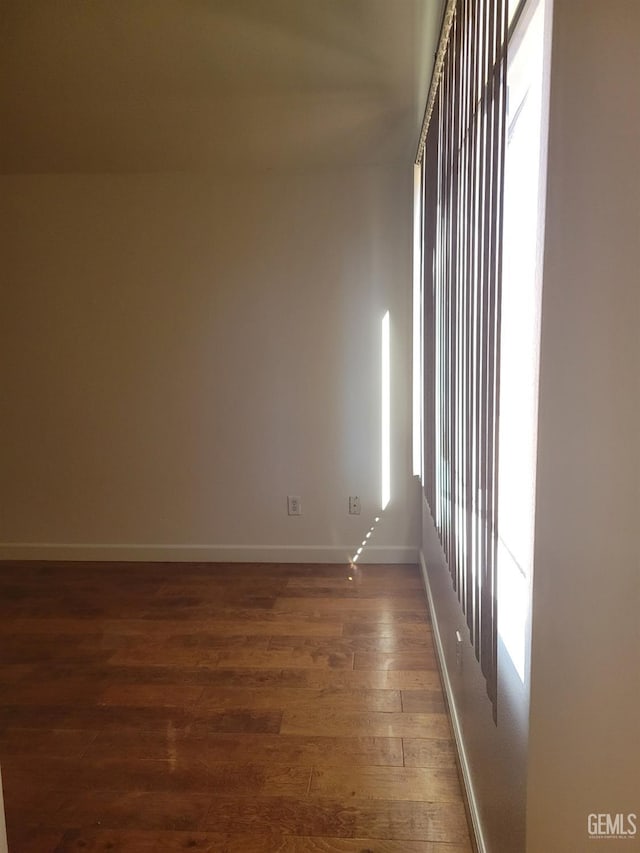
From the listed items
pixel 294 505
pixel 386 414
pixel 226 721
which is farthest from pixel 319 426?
pixel 226 721

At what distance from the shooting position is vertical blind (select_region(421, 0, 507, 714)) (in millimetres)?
1096

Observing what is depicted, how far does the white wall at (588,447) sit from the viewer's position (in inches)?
33.3

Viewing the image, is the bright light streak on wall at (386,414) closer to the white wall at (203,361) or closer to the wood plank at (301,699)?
the white wall at (203,361)

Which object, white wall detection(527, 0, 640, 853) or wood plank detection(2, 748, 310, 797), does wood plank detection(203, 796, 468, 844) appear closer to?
wood plank detection(2, 748, 310, 797)

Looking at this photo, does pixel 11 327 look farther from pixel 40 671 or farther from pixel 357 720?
pixel 357 720

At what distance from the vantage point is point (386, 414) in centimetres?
347

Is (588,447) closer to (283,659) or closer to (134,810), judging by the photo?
(134,810)

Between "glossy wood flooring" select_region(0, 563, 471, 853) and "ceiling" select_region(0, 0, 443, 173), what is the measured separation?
2.41 m

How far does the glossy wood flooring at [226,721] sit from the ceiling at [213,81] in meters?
2.41

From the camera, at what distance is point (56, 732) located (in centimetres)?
199

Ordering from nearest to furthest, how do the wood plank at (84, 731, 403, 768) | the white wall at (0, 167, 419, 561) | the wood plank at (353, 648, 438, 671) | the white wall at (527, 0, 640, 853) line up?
1. the white wall at (527, 0, 640, 853)
2. the wood plank at (84, 731, 403, 768)
3. the wood plank at (353, 648, 438, 671)
4. the white wall at (0, 167, 419, 561)

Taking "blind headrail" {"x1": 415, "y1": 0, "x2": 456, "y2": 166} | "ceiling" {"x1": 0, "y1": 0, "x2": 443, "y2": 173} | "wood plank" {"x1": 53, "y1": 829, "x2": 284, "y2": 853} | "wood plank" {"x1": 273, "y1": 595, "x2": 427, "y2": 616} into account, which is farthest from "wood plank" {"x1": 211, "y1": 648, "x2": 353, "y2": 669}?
"ceiling" {"x1": 0, "y1": 0, "x2": 443, "y2": 173}

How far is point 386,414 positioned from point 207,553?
4.85 ft

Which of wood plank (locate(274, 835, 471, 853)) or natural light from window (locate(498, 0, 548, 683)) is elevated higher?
natural light from window (locate(498, 0, 548, 683))
